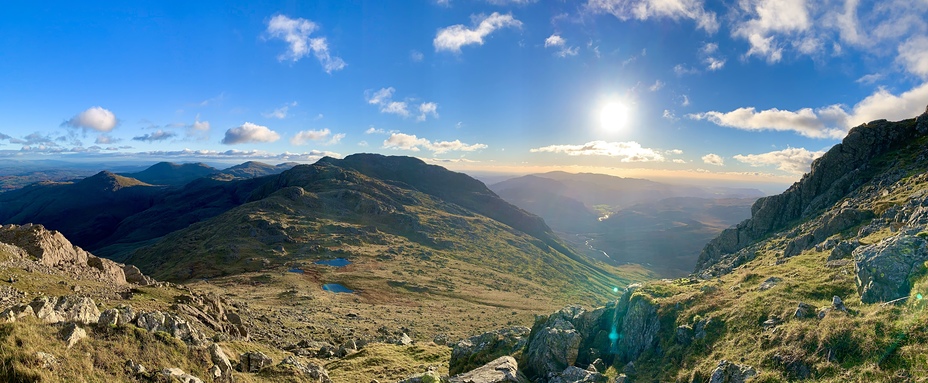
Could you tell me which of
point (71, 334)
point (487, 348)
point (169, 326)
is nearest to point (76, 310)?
point (71, 334)

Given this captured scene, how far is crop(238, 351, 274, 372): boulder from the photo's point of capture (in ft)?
101

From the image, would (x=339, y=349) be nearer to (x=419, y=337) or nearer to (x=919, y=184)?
(x=419, y=337)

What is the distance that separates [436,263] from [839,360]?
162 m

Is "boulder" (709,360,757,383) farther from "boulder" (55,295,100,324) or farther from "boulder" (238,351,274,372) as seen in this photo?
"boulder" (55,295,100,324)

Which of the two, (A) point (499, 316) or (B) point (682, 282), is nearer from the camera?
(B) point (682, 282)

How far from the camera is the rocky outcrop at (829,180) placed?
5681 cm

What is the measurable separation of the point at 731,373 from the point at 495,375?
1509 cm

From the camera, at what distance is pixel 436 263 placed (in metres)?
175

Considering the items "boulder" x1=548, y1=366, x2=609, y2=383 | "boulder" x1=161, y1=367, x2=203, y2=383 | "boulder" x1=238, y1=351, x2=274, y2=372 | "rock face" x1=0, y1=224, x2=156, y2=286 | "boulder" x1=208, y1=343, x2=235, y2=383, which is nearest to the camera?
"boulder" x1=161, y1=367, x2=203, y2=383

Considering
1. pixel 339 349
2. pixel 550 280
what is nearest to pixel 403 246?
pixel 550 280

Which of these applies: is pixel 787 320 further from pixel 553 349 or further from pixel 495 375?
pixel 495 375

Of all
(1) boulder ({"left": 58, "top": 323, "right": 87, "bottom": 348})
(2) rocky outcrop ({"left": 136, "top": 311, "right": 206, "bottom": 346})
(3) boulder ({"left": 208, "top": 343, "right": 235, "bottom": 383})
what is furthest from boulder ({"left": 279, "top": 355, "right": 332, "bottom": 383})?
(1) boulder ({"left": 58, "top": 323, "right": 87, "bottom": 348})

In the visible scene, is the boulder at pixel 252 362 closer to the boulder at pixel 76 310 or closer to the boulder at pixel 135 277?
the boulder at pixel 76 310

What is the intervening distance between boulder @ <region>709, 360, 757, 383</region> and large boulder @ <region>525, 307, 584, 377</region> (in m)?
11.2
